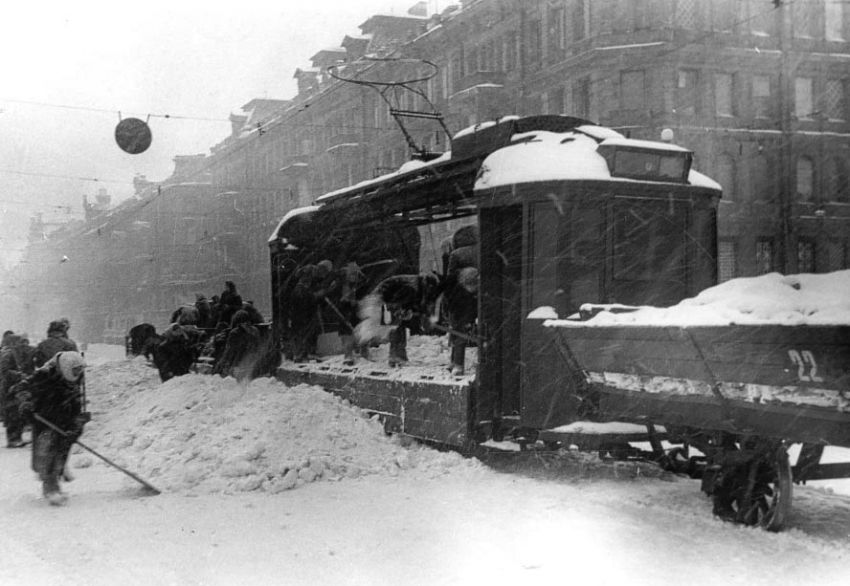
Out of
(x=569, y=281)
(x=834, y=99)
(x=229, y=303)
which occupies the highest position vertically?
(x=834, y=99)

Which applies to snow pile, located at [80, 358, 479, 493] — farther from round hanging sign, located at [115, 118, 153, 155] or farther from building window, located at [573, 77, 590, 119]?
building window, located at [573, 77, 590, 119]

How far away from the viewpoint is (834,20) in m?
32.6

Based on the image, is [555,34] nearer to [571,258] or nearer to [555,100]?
[555,100]

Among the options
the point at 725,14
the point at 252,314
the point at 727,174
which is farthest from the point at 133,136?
the point at 727,174

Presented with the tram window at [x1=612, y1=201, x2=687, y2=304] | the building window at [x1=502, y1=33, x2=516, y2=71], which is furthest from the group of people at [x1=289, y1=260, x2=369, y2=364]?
the building window at [x1=502, y1=33, x2=516, y2=71]

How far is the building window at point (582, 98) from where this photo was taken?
105 feet

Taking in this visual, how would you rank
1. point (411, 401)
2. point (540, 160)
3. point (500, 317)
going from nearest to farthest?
point (540, 160) < point (500, 317) < point (411, 401)

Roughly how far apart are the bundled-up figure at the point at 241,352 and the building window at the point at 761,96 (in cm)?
2538

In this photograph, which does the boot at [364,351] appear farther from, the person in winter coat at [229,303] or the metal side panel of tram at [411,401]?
the person in winter coat at [229,303]

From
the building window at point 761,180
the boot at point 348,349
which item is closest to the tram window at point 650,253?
the boot at point 348,349

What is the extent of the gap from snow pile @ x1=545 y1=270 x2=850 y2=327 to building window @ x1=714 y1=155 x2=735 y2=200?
95.7 ft

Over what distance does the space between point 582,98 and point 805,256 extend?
10.1 metres

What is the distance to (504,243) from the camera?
8.88 meters

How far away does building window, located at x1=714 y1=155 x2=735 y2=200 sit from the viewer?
33.8 metres
